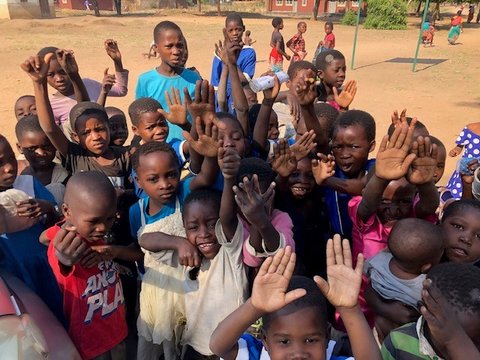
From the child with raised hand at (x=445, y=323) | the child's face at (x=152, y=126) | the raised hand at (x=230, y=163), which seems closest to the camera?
the child with raised hand at (x=445, y=323)

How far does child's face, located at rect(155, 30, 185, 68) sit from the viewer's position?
3.62 meters

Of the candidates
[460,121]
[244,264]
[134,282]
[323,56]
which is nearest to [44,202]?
[134,282]

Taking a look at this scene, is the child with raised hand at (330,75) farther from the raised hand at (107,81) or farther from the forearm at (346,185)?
the raised hand at (107,81)

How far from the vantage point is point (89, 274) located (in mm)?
2113

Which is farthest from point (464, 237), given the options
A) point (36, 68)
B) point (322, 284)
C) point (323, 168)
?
point (36, 68)

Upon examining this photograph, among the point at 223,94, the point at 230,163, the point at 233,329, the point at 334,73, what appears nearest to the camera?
the point at 233,329

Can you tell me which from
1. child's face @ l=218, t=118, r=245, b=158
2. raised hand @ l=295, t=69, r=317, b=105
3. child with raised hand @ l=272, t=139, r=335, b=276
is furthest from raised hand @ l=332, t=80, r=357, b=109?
child's face @ l=218, t=118, r=245, b=158

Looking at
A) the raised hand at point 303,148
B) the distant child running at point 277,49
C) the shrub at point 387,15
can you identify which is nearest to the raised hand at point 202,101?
the raised hand at point 303,148

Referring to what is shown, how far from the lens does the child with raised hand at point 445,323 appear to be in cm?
138

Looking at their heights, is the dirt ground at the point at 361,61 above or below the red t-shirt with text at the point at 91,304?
below

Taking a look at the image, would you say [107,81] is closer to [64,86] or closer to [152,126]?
[64,86]

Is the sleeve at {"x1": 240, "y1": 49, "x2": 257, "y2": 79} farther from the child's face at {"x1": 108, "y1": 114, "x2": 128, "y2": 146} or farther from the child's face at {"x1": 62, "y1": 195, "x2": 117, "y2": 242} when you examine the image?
the child's face at {"x1": 62, "y1": 195, "x2": 117, "y2": 242}

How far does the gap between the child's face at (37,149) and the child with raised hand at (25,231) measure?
598mm

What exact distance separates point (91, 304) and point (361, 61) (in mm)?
15913
